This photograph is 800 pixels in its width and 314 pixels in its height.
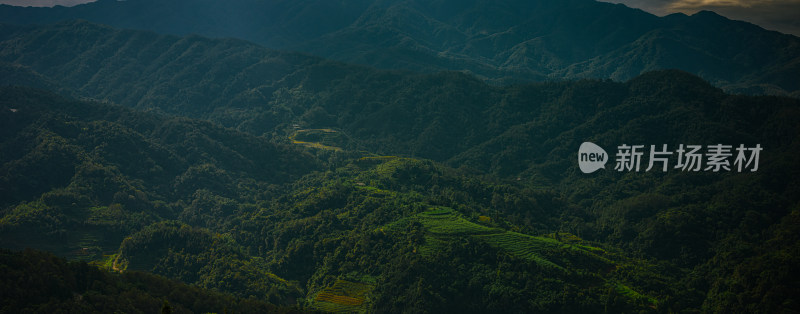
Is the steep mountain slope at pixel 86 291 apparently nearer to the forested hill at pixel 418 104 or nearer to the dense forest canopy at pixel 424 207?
the dense forest canopy at pixel 424 207

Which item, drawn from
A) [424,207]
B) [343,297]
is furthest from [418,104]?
[343,297]

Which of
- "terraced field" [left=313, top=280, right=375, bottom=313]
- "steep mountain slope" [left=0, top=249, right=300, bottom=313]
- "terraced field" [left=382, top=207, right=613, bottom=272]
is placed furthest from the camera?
"terraced field" [left=382, top=207, right=613, bottom=272]

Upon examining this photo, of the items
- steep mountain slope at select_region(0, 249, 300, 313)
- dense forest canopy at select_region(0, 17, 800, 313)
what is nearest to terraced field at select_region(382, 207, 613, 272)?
dense forest canopy at select_region(0, 17, 800, 313)

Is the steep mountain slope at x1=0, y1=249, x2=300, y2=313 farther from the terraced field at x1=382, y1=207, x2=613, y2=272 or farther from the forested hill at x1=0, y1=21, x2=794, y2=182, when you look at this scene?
the forested hill at x1=0, y1=21, x2=794, y2=182

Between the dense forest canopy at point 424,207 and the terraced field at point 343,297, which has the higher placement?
the dense forest canopy at point 424,207

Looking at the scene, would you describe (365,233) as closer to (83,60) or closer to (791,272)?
(791,272)

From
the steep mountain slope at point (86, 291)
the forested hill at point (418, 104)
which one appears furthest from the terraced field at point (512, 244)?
the forested hill at point (418, 104)

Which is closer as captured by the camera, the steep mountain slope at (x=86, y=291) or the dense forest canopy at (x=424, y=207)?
the steep mountain slope at (x=86, y=291)

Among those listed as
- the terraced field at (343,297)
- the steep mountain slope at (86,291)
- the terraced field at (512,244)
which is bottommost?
the terraced field at (343,297)

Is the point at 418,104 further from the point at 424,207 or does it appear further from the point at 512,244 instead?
the point at 512,244
